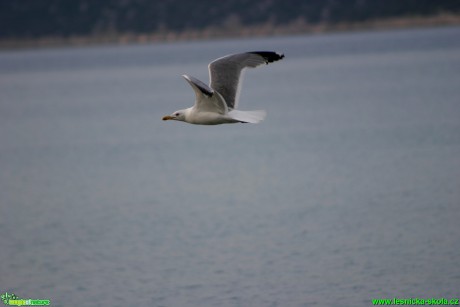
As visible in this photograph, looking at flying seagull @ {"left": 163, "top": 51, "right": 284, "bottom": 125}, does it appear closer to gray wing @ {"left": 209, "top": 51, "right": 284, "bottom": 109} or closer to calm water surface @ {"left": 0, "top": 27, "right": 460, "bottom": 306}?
gray wing @ {"left": 209, "top": 51, "right": 284, "bottom": 109}

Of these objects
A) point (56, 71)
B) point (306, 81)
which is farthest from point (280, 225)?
point (56, 71)

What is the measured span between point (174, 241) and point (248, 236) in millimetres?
1557

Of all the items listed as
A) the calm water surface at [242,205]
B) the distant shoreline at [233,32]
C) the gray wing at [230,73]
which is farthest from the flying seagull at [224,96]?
the distant shoreline at [233,32]

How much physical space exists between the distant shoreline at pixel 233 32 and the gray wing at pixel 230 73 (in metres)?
130

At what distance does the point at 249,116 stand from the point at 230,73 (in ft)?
4.31

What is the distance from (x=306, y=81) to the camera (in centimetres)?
7125

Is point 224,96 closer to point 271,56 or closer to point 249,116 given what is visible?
point 271,56

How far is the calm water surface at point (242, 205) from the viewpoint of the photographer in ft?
59.5

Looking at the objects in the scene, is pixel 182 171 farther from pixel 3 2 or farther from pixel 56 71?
pixel 3 2

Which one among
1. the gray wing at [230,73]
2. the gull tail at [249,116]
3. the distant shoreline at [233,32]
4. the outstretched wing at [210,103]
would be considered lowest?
the gull tail at [249,116]

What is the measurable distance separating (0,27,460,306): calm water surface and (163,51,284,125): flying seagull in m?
3.73

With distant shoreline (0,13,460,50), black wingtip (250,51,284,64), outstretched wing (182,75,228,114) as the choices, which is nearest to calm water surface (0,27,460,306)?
→ outstretched wing (182,75,228,114)

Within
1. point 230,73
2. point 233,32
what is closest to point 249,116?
point 230,73

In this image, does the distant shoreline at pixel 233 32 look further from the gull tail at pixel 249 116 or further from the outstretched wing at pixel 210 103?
the gull tail at pixel 249 116
